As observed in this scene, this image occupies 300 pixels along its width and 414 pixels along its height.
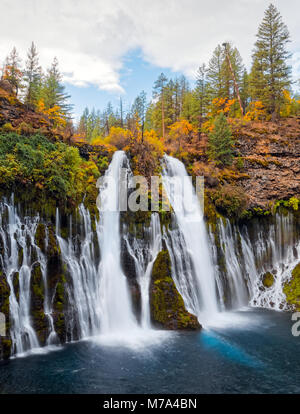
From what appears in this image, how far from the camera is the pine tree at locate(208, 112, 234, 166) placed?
19578 mm

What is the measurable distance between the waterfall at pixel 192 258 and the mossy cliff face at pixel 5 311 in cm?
710

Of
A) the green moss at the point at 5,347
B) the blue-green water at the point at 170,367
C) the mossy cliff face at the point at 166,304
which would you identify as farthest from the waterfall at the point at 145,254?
the green moss at the point at 5,347

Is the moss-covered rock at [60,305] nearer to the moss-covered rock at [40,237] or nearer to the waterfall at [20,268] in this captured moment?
the waterfall at [20,268]

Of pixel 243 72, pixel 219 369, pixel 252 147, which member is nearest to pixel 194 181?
pixel 252 147

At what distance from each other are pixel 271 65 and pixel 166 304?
25559 mm

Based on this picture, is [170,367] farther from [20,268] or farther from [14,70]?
[14,70]

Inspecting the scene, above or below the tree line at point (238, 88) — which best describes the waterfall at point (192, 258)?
below

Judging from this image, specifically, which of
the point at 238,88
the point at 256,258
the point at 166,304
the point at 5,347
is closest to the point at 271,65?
the point at 238,88

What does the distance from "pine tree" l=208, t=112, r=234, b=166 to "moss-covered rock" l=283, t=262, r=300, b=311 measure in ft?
28.8

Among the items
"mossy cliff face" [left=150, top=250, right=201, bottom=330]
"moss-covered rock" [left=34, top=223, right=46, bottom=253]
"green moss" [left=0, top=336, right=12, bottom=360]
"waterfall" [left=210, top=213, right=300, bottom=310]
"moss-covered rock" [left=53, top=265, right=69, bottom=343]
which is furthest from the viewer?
"waterfall" [left=210, top=213, right=300, bottom=310]

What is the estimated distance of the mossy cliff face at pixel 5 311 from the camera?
27.0ft

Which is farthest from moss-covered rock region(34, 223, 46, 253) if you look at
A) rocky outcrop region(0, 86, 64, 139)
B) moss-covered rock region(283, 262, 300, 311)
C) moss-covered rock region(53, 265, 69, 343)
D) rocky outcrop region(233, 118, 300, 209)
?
moss-covered rock region(283, 262, 300, 311)

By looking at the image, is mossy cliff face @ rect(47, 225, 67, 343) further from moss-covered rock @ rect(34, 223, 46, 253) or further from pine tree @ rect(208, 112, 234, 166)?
pine tree @ rect(208, 112, 234, 166)
